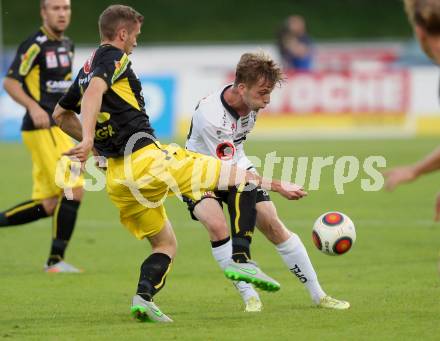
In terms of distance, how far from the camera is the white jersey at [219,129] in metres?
7.55

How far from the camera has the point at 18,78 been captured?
10109mm

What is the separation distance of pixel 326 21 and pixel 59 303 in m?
33.4

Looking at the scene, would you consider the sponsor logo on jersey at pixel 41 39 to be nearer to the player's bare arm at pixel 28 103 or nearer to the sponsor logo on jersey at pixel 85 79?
the player's bare arm at pixel 28 103

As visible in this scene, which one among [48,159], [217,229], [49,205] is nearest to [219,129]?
[217,229]

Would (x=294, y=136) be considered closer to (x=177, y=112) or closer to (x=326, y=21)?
(x=177, y=112)

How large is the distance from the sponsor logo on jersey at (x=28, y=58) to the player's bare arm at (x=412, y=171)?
5.69 metres

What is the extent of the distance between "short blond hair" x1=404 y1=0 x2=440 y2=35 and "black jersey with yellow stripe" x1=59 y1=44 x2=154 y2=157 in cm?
243

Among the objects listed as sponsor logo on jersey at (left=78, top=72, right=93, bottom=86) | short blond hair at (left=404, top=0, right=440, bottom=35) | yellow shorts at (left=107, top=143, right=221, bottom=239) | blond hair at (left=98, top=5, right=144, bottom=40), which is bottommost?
yellow shorts at (left=107, top=143, right=221, bottom=239)

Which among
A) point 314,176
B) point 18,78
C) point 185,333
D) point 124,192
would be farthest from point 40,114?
point 314,176

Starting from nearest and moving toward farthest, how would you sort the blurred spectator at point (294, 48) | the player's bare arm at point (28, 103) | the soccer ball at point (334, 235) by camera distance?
the soccer ball at point (334, 235) < the player's bare arm at point (28, 103) < the blurred spectator at point (294, 48)

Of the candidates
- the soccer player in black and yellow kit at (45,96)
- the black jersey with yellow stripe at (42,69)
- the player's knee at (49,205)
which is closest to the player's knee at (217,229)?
the soccer player in black and yellow kit at (45,96)

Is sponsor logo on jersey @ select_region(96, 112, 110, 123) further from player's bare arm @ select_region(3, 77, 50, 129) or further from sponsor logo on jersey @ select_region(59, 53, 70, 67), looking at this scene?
sponsor logo on jersey @ select_region(59, 53, 70, 67)

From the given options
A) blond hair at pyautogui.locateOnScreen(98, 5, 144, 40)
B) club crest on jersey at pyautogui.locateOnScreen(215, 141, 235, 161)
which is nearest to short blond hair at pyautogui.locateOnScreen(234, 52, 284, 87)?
club crest on jersey at pyautogui.locateOnScreen(215, 141, 235, 161)

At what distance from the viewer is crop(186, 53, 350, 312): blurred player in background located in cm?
737
